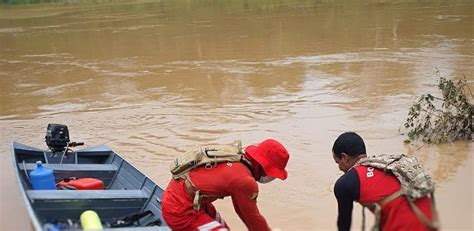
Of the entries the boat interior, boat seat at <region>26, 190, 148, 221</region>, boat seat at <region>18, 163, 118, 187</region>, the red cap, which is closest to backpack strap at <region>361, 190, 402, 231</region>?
the red cap

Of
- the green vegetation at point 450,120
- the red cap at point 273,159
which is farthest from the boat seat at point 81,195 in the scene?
the green vegetation at point 450,120

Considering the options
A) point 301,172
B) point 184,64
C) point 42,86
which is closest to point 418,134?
point 301,172

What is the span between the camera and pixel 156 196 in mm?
4949

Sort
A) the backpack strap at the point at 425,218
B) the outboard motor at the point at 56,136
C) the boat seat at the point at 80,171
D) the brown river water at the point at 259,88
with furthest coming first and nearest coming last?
the brown river water at the point at 259,88, the outboard motor at the point at 56,136, the boat seat at the point at 80,171, the backpack strap at the point at 425,218

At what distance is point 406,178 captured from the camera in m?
2.75

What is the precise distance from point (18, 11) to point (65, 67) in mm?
22464

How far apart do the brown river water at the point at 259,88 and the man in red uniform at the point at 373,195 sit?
2.35m

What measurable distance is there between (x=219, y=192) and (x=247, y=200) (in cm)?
19

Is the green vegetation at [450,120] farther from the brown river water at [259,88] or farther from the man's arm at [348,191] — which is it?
the man's arm at [348,191]

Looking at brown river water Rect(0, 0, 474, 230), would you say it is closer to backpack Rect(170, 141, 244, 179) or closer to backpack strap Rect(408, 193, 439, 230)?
backpack Rect(170, 141, 244, 179)

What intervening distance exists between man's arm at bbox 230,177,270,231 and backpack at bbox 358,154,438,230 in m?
0.74

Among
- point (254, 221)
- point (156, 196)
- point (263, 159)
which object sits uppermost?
point (263, 159)

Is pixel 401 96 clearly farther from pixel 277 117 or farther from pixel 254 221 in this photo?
pixel 254 221

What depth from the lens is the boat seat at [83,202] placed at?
465 centimetres
